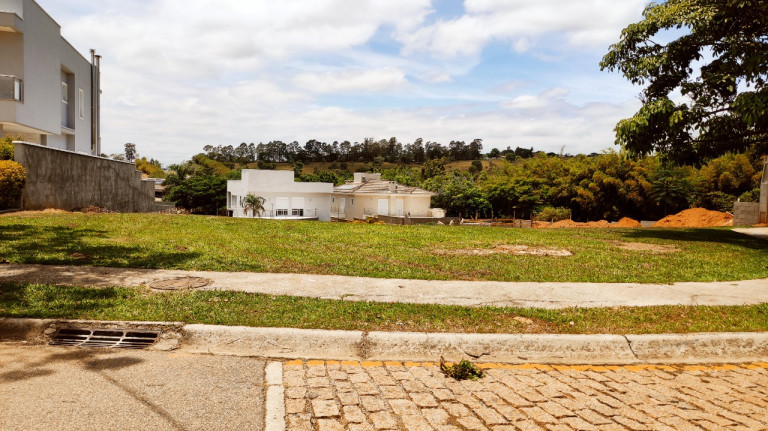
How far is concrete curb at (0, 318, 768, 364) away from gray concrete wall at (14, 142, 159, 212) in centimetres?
1008

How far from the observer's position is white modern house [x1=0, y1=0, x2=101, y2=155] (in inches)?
702

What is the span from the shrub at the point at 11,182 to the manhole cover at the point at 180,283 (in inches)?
330

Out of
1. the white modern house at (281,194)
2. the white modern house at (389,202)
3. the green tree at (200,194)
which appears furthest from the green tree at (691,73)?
the green tree at (200,194)

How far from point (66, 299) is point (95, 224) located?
677cm

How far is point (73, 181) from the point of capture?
1547 centimetres

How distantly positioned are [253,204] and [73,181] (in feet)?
118

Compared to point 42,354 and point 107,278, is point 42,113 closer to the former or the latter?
point 107,278

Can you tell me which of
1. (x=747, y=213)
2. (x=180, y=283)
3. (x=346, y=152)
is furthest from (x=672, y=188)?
(x=346, y=152)

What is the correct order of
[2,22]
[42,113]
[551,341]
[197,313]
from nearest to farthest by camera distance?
[551,341] → [197,313] → [2,22] → [42,113]

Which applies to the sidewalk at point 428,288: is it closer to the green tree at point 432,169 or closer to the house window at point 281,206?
the house window at point 281,206

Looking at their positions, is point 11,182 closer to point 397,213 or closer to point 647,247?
point 647,247

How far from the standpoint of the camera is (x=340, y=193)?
59938mm

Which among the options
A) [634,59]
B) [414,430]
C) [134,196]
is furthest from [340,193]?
[414,430]

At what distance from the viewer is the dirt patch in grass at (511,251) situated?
10343mm
